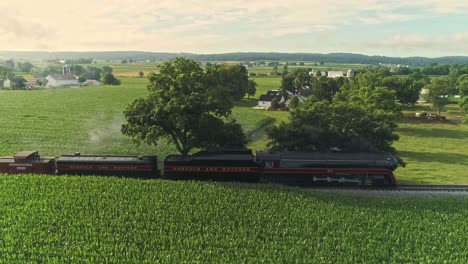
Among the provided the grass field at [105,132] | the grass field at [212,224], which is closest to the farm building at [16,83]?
the grass field at [105,132]

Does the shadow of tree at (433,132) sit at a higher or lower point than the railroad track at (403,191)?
lower

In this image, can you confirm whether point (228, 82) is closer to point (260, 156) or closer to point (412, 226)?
point (260, 156)

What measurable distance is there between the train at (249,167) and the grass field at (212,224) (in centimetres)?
154

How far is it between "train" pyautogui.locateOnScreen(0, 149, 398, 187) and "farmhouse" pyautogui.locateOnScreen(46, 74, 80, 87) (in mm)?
53634

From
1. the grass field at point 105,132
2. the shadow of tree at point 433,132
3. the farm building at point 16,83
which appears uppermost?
the farm building at point 16,83

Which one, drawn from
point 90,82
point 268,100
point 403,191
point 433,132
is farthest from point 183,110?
point 90,82

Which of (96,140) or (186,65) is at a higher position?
(186,65)

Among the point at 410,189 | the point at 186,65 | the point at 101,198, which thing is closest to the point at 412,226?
the point at 410,189

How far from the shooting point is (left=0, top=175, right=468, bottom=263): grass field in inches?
770

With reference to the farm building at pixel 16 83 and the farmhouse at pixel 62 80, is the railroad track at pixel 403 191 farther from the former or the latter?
the farm building at pixel 16 83

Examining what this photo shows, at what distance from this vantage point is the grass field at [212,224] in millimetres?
19562

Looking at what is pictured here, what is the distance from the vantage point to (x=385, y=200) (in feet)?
89.1

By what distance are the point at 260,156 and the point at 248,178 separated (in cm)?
185

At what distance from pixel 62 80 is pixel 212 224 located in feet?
236
